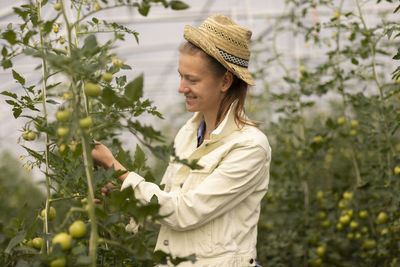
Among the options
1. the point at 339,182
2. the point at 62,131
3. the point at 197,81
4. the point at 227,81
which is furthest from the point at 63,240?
the point at 339,182

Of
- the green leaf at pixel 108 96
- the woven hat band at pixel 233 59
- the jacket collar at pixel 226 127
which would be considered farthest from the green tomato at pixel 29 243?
the woven hat band at pixel 233 59

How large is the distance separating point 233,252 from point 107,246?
44cm

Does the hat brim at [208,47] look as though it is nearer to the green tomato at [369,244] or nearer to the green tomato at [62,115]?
the green tomato at [62,115]

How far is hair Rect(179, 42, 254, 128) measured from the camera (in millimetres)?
1709

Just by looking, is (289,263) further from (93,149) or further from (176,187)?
(93,149)

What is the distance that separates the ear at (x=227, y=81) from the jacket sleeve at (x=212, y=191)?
29 centimetres

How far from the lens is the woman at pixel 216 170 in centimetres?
150

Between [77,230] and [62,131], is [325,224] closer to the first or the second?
[77,230]

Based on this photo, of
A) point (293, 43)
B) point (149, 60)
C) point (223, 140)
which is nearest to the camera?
point (223, 140)

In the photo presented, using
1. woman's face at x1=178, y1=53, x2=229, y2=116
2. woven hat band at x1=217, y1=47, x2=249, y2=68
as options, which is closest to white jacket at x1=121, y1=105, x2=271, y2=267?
woman's face at x1=178, y1=53, x2=229, y2=116

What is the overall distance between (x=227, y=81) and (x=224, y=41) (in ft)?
0.54

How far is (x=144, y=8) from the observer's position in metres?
1.12

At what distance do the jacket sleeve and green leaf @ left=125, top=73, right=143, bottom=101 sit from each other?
445 mm

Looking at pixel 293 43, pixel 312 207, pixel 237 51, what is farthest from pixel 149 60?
pixel 237 51
